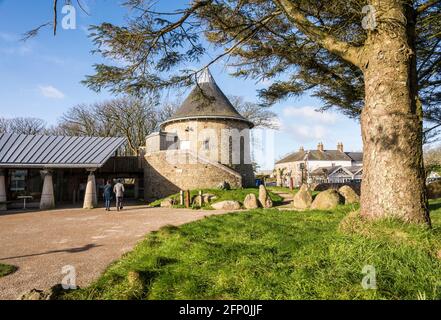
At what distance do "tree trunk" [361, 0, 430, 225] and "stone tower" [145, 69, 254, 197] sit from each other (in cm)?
1558

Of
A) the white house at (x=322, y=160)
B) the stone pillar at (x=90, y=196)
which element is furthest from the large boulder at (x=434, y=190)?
the white house at (x=322, y=160)

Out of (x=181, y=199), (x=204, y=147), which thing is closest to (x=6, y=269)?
(x=181, y=199)

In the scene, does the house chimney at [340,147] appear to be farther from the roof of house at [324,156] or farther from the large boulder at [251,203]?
the large boulder at [251,203]

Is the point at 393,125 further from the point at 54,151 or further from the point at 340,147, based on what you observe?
the point at 340,147

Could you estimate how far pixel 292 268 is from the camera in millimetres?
3637

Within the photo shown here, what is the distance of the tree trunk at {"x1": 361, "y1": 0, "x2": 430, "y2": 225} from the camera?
456cm

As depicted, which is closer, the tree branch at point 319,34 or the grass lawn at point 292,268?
the grass lawn at point 292,268

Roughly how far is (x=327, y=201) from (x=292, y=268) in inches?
358

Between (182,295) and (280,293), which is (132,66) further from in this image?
(280,293)

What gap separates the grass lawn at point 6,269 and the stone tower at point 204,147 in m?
15.1

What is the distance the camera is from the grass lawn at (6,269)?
14.7ft

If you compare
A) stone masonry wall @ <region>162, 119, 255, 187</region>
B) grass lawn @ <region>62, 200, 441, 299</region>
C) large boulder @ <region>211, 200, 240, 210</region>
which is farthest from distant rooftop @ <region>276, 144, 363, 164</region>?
grass lawn @ <region>62, 200, 441, 299</region>
